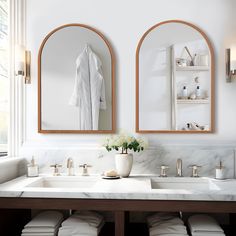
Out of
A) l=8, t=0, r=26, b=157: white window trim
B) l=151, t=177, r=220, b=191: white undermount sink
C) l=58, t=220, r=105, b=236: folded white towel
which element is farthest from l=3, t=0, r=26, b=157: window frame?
l=151, t=177, r=220, b=191: white undermount sink

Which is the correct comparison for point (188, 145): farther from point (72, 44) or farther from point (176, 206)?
point (72, 44)

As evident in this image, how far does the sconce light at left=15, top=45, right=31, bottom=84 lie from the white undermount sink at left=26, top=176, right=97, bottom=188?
2.53 feet

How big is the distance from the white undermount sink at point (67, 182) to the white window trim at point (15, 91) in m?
0.37

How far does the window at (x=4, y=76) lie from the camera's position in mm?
2869

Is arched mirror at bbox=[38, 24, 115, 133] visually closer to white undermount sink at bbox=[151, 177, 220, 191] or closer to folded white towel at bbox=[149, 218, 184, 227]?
white undermount sink at bbox=[151, 177, 220, 191]

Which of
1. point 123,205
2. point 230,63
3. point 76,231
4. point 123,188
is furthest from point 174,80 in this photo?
point 76,231

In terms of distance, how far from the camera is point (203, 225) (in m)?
2.18

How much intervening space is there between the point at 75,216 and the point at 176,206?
0.65m

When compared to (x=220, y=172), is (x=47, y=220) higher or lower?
lower

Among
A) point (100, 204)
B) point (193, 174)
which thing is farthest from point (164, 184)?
point (100, 204)

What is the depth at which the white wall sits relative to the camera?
2.70 m

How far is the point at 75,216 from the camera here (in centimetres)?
229

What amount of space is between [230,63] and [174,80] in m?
0.41

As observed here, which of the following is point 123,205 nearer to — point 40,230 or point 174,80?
point 40,230
